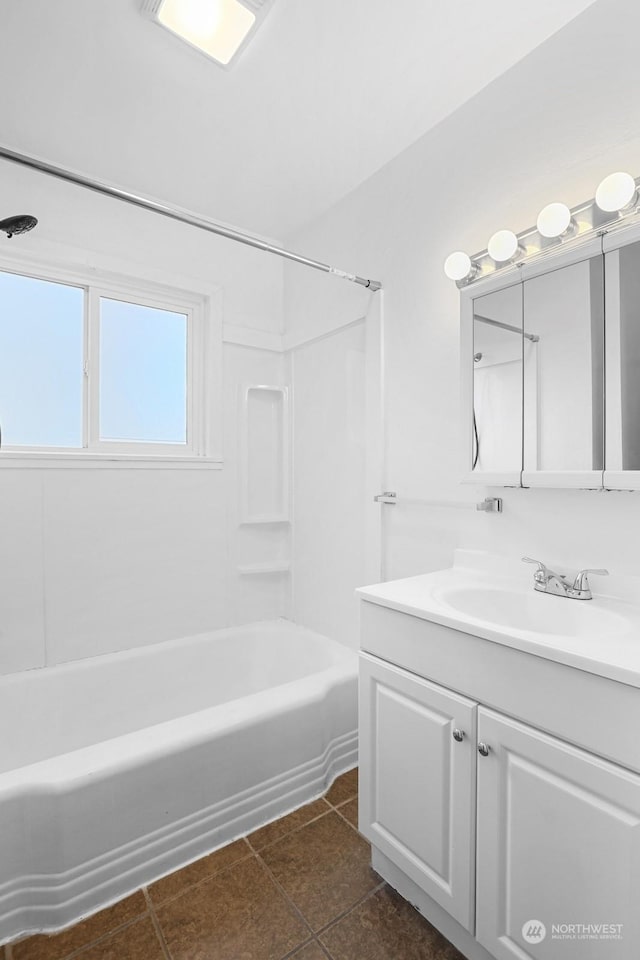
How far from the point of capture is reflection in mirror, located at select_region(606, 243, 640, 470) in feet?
3.80

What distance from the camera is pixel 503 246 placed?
1.37 metres

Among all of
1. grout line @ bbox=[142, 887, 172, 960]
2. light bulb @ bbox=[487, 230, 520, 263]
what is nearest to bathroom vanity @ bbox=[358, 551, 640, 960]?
grout line @ bbox=[142, 887, 172, 960]

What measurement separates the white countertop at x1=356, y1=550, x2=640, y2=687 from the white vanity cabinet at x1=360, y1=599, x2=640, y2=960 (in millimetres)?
31

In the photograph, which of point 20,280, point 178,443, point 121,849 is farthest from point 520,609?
point 20,280

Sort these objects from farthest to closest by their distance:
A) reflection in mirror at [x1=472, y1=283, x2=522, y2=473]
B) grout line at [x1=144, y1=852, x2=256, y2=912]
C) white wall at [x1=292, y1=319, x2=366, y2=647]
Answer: white wall at [x1=292, y1=319, x2=366, y2=647], reflection in mirror at [x1=472, y1=283, x2=522, y2=473], grout line at [x1=144, y1=852, x2=256, y2=912]

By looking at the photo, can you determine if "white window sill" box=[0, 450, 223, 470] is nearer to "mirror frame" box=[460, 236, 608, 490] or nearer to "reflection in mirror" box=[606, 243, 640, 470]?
"mirror frame" box=[460, 236, 608, 490]

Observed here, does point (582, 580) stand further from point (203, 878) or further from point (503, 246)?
point (203, 878)

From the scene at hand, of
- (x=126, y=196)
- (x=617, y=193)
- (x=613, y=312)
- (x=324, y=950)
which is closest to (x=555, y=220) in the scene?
(x=617, y=193)

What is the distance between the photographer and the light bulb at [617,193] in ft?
3.64

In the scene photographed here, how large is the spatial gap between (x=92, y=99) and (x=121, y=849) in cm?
230

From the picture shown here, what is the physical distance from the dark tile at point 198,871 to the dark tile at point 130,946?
0.09 meters

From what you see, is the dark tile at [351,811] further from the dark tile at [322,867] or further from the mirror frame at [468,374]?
the mirror frame at [468,374]

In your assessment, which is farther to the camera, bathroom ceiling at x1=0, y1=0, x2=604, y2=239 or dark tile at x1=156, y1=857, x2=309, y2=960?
bathroom ceiling at x1=0, y1=0, x2=604, y2=239

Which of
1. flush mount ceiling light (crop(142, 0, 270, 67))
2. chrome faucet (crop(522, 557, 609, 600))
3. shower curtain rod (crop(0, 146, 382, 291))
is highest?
flush mount ceiling light (crop(142, 0, 270, 67))
